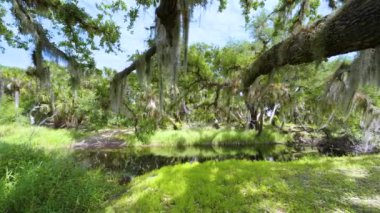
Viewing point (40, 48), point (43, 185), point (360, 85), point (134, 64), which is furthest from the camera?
point (134, 64)

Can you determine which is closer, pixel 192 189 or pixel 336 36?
pixel 336 36

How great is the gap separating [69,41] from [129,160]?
6367 millimetres

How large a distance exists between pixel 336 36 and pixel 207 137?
1588 centimetres

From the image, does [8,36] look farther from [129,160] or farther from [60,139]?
[60,139]

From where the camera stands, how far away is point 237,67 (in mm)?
13734

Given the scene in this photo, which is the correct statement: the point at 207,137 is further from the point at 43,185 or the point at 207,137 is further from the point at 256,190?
the point at 43,185

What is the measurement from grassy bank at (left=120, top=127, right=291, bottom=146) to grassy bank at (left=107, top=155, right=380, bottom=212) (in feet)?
35.0

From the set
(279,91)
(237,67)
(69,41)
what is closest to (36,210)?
(69,41)

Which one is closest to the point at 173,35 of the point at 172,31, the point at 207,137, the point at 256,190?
the point at 172,31

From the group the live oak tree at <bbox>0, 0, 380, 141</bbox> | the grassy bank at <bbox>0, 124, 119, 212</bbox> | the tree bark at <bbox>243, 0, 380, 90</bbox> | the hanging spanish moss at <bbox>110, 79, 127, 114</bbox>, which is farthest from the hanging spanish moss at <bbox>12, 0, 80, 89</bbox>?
the tree bark at <bbox>243, 0, 380, 90</bbox>

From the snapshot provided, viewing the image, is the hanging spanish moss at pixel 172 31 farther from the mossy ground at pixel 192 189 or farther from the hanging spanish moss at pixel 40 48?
the hanging spanish moss at pixel 40 48

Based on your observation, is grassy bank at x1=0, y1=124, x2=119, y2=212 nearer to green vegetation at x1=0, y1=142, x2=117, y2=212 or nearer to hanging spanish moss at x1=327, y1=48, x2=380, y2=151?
green vegetation at x1=0, y1=142, x2=117, y2=212

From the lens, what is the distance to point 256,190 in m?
5.06

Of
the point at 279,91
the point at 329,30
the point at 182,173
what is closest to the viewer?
the point at 329,30
